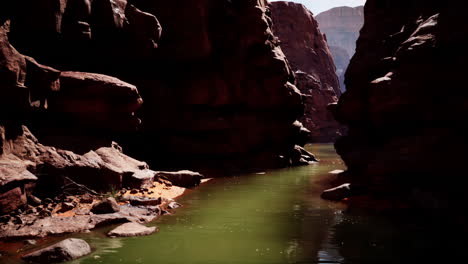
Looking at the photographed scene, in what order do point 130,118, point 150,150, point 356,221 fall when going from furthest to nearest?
point 150,150 → point 130,118 → point 356,221

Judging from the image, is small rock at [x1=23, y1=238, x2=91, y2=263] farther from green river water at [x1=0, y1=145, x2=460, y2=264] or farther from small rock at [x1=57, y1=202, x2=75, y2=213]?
small rock at [x1=57, y1=202, x2=75, y2=213]

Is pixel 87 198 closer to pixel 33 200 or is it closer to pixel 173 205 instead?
pixel 33 200

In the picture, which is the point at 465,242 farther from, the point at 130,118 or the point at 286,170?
the point at 286,170

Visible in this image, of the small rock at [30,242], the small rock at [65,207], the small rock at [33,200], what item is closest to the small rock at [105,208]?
the small rock at [65,207]

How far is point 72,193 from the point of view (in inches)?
541

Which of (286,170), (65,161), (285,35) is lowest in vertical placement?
(286,170)

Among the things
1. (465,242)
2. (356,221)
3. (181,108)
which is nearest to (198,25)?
(181,108)

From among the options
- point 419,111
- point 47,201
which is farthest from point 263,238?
point 419,111

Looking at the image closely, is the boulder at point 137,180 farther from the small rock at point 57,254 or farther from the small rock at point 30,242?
the small rock at point 57,254

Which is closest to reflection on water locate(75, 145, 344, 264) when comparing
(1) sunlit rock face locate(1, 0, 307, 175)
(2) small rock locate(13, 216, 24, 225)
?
(2) small rock locate(13, 216, 24, 225)

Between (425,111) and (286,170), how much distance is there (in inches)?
487

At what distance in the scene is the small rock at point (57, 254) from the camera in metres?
7.87

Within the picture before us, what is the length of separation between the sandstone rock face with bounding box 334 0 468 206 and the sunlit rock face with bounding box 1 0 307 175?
10.1 m

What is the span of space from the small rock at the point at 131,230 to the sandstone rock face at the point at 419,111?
32.7ft
